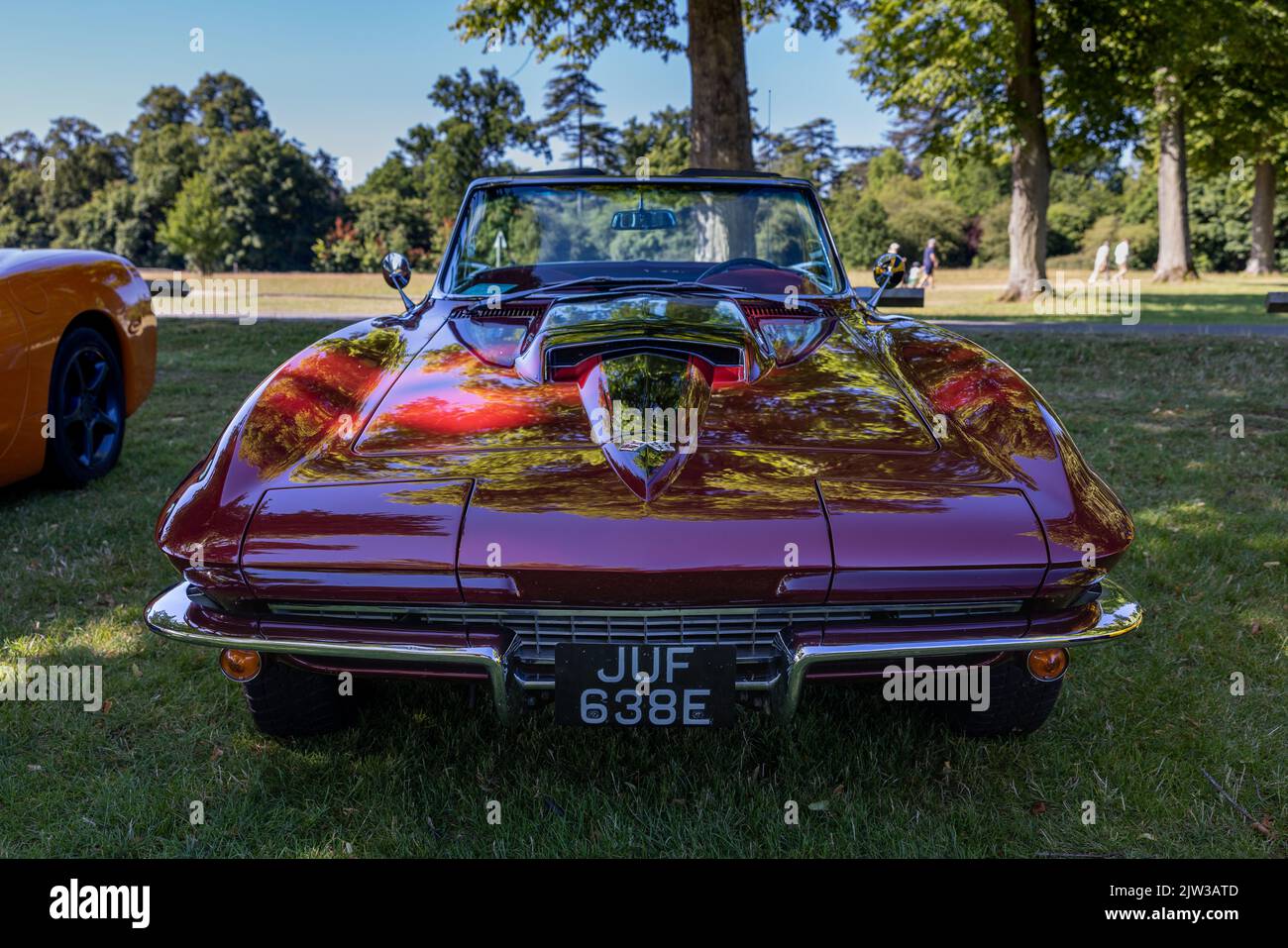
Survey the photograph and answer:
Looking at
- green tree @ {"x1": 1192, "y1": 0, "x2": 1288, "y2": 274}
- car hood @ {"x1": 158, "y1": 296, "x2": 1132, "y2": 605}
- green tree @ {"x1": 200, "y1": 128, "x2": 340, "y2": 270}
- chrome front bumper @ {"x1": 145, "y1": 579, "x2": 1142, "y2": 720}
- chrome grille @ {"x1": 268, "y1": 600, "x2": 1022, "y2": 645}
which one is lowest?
chrome front bumper @ {"x1": 145, "y1": 579, "x2": 1142, "y2": 720}

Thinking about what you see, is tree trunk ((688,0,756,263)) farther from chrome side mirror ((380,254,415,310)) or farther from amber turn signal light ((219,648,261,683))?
amber turn signal light ((219,648,261,683))

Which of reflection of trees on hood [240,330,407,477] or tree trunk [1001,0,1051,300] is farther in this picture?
tree trunk [1001,0,1051,300]

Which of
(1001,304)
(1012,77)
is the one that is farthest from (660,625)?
(1012,77)

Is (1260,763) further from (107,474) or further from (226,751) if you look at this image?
(107,474)

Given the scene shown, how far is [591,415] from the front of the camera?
6.37 ft

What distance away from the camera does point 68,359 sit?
4.06 metres

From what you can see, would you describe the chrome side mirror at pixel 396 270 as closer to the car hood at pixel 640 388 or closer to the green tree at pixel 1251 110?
the car hood at pixel 640 388

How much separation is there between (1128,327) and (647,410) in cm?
1039

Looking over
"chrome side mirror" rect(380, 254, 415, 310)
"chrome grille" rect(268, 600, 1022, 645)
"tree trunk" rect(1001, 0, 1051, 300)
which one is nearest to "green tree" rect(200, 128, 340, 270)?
"tree trunk" rect(1001, 0, 1051, 300)

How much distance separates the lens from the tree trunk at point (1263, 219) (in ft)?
92.5

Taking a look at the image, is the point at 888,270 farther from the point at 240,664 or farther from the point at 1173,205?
the point at 1173,205

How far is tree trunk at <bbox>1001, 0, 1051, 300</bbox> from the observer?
13.9 meters

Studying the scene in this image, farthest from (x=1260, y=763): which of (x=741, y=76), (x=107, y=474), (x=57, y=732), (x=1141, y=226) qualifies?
(x=1141, y=226)

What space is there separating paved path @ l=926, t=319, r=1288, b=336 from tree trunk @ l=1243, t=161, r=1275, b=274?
67.6 ft
